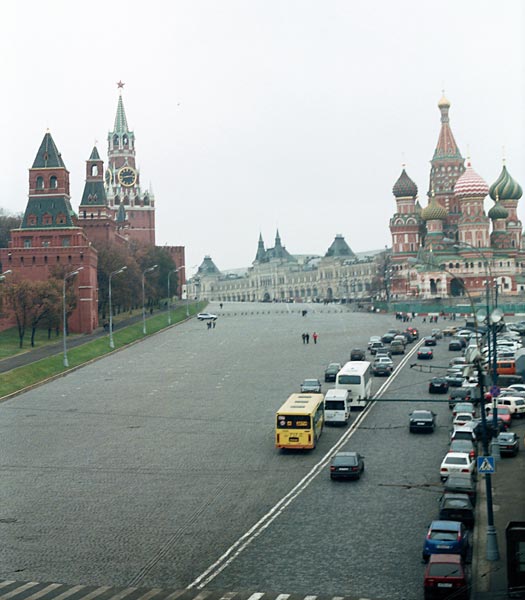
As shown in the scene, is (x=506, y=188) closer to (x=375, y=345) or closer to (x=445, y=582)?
(x=375, y=345)

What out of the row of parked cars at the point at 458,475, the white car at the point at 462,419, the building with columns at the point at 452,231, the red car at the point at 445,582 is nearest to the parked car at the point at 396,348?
the row of parked cars at the point at 458,475

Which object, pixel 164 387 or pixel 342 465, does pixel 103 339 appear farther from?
pixel 342 465

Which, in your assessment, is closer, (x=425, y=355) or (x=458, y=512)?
(x=458, y=512)

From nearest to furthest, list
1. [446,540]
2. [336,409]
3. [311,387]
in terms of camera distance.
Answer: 1. [446,540]
2. [336,409]
3. [311,387]

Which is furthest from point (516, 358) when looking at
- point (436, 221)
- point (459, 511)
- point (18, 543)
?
point (436, 221)

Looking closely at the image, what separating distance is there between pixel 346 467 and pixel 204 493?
205 inches

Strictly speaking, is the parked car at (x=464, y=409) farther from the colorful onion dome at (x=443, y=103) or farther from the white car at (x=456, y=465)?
the colorful onion dome at (x=443, y=103)

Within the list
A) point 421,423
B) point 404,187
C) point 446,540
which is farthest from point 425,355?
point 404,187

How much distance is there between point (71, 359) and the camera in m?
76.9

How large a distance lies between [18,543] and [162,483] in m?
8.21

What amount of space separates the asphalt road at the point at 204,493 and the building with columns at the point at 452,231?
9751cm

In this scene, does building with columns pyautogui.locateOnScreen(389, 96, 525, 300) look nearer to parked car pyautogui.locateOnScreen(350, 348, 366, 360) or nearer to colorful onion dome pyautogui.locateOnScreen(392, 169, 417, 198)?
colorful onion dome pyautogui.locateOnScreen(392, 169, 417, 198)

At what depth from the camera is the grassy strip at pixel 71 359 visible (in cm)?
6367

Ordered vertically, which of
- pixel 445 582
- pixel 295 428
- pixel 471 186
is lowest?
pixel 445 582
